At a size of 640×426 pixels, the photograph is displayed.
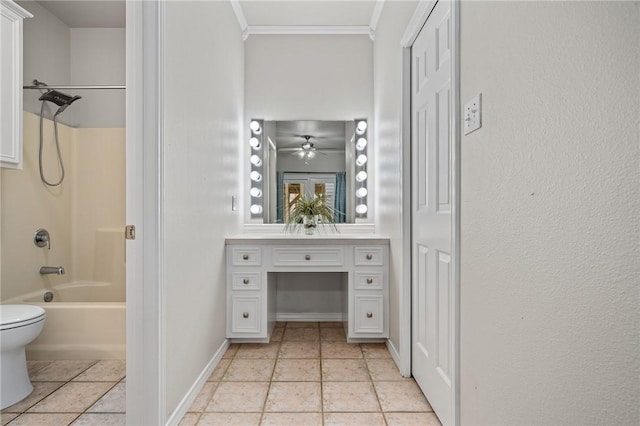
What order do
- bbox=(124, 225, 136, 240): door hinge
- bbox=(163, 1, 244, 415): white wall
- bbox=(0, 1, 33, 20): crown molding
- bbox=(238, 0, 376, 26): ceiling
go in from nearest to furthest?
bbox=(124, 225, 136, 240): door hinge
bbox=(163, 1, 244, 415): white wall
bbox=(0, 1, 33, 20): crown molding
bbox=(238, 0, 376, 26): ceiling

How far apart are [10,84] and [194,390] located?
2.17 m

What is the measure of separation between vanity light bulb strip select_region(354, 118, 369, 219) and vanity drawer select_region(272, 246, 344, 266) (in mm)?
716

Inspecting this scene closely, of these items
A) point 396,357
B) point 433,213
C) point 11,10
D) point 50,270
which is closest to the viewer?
point 433,213

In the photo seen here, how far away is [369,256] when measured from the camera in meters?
2.56

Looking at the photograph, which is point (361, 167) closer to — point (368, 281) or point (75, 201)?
point (368, 281)

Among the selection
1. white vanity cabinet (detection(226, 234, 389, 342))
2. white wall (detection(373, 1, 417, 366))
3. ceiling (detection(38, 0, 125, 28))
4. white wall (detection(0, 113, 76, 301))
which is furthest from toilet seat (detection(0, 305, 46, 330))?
ceiling (detection(38, 0, 125, 28))

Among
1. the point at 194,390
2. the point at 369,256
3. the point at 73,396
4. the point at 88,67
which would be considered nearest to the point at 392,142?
the point at 369,256

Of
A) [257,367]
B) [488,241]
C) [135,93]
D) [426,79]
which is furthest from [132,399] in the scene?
[426,79]

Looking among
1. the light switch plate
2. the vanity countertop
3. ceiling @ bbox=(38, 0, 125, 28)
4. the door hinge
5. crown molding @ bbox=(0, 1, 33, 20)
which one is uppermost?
ceiling @ bbox=(38, 0, 125, 28)

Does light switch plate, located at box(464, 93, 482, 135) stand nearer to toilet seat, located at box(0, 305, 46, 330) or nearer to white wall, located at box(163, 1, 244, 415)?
white wall, located at box(163, 1, 244, 415)

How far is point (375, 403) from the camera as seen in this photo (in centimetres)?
177

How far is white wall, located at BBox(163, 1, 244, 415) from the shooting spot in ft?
5.19

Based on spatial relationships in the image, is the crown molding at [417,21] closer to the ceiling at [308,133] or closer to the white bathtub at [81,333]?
the ceiling at [308,133]

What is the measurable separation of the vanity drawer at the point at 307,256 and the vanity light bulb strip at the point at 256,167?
0.72m
